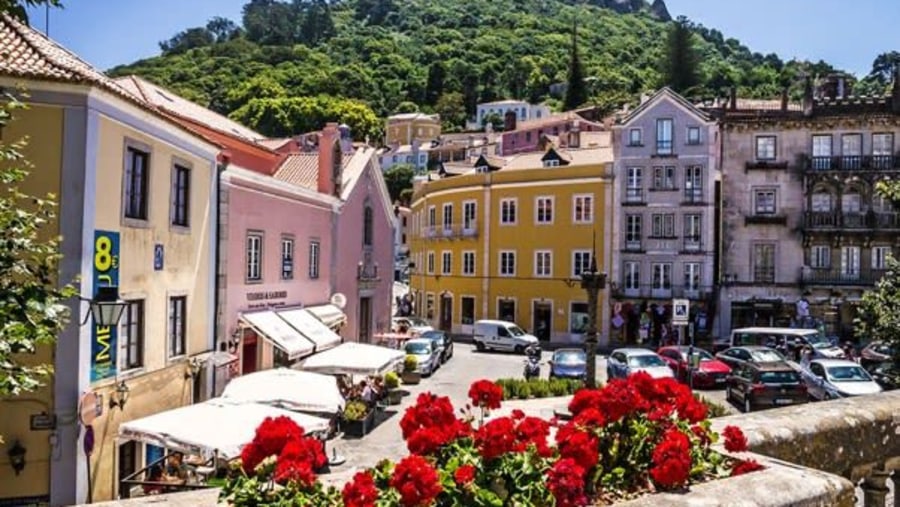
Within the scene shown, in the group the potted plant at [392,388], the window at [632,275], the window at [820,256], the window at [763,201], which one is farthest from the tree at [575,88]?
the potted plant at [392,388]

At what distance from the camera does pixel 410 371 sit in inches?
1230

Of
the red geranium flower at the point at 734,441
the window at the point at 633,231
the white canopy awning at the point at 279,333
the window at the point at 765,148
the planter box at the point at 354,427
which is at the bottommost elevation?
the planter box at the point at 354,427

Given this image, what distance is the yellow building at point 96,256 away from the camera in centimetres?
1395

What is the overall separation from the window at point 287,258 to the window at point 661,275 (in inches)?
1009

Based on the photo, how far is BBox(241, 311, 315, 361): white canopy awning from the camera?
2275cm

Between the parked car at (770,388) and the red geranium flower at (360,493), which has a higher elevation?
the red geranium flower at (360,493)

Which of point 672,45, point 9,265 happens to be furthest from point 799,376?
point 672,45

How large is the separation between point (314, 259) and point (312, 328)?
4.00 meters

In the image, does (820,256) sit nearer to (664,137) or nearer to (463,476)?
(664,137)

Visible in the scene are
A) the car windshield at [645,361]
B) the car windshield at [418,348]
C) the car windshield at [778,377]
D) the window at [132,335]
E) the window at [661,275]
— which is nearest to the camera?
the window at [132,335]

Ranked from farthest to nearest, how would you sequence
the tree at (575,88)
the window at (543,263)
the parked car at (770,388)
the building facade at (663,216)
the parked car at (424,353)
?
the tree at (575,88) → the window at (543,263) → the building facade at (663,216) → the parked car at (424,353) → the parked car at (770,388)

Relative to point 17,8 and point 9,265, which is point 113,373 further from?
point 17,8

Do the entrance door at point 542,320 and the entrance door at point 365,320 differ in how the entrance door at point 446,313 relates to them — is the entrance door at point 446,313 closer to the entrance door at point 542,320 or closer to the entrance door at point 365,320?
the entrance door at point 542,320

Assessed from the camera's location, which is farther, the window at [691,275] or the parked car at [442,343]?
the window at [691,275]
